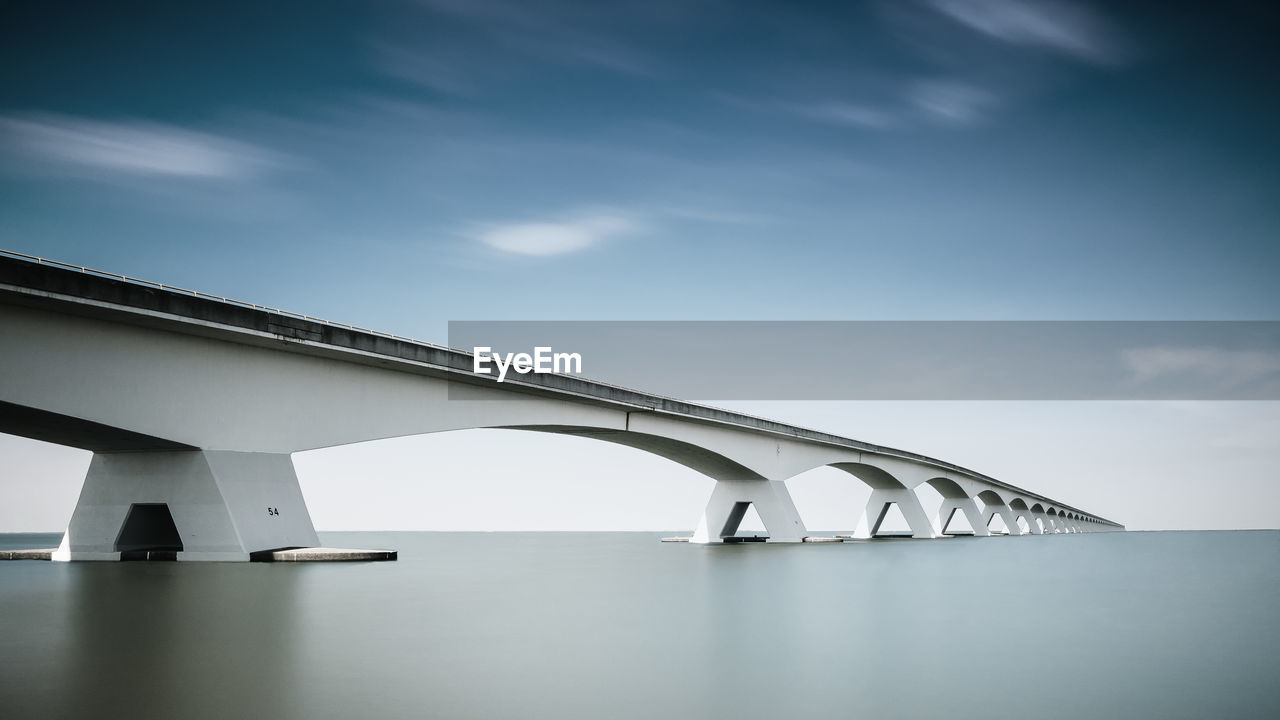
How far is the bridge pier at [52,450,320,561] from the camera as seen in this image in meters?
27.1

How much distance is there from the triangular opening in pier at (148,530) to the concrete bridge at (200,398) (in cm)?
6

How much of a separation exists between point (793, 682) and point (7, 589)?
60.3 feet

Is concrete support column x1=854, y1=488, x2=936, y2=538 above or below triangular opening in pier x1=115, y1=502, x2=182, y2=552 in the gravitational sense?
above

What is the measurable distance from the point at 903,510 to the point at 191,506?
206 feet

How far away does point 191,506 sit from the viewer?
27.4m

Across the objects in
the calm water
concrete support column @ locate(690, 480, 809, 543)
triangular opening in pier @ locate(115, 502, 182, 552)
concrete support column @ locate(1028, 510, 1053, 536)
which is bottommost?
the calm water

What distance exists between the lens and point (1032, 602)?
1994 cm

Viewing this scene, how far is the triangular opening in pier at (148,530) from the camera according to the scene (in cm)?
2914

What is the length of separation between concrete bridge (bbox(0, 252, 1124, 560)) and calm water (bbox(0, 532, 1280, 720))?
14.1 feet

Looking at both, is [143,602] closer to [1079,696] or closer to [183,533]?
[183,533]

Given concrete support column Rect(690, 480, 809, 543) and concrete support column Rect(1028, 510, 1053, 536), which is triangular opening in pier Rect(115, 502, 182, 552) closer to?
concrete support column Rect(690, 480, 809, 543)

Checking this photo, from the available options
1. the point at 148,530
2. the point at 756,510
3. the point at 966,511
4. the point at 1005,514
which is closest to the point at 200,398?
the point at 148,530

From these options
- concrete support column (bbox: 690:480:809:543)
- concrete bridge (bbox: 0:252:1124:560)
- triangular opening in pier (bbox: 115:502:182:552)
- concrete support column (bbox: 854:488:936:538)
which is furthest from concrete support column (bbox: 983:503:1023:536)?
triangular opening in pier (bbox: 115:502:182:552)

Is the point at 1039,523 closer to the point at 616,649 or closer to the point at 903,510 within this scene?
the point at 903,510
